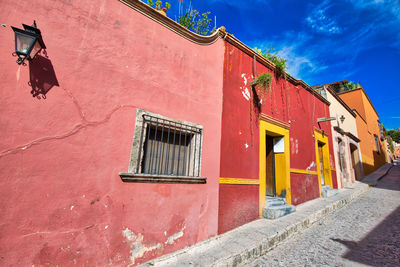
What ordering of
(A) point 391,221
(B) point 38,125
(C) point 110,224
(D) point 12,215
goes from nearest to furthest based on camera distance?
(D) point 12,215
(B) point 38,125
(C) point 110,224
(A) point 391,221

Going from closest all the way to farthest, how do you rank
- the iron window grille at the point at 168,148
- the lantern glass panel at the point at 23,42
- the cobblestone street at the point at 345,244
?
the lantern glass panel at the point at 23,42, the cobblestone street at the point at 345,244, the iron window grille at the point at 168,148

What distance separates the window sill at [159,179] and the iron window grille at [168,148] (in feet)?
0.43

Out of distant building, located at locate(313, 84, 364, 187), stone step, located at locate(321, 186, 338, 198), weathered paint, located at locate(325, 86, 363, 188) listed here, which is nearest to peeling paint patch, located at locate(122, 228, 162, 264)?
stone step, located at locate(321, 186, 338, 198)

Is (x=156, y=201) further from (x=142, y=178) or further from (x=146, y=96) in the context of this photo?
(x=146, y=96)

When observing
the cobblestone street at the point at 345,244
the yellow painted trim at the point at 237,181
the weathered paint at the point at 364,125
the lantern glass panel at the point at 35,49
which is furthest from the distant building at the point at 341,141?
the lantern glass panel at the point at 35,49

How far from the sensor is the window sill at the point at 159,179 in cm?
285

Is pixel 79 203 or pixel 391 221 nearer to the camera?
pixel 79 203

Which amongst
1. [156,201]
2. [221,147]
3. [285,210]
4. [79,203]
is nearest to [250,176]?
[221,147]

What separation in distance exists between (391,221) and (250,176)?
3748mm

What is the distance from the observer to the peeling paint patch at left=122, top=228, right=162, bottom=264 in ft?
9.03

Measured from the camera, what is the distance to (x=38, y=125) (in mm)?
2350

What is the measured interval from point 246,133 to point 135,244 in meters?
3.46

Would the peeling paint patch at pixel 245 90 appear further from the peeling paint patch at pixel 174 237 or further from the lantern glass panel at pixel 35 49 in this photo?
the lantern glass panel at pixel 35 49

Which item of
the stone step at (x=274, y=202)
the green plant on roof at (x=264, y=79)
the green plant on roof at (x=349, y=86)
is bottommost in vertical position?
the stone step at (x=274, y=202)
